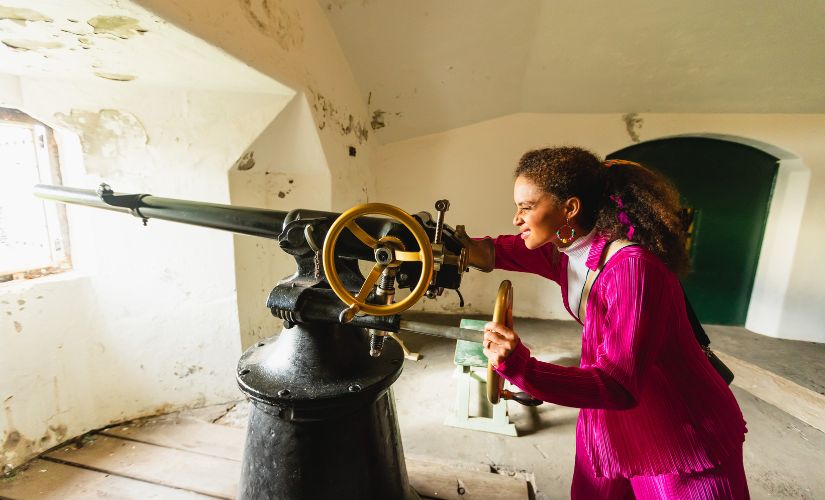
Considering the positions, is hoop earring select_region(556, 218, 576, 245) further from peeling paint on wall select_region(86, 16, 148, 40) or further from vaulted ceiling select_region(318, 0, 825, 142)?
vaulted ceiling select_region(318, 0, 825, 142)

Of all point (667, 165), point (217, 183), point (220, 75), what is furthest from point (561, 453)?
point (667, 165)

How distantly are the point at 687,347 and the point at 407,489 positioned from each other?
0.93 metres

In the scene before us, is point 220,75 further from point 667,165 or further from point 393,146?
point 667,165

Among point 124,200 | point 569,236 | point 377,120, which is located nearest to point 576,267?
point 569,236

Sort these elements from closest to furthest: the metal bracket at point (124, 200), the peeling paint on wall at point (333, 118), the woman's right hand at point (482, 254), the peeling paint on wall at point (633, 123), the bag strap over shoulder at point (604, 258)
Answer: the bag strap over shoulder at point (604, 258), the woman's right hand at point (482, 254), the metal bracket at point (124, 200), the peeling paint on wall at point (333, 118), the peeling paint on wall at point (633, 123)

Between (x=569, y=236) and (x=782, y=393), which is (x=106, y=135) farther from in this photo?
(x=782, y=393)

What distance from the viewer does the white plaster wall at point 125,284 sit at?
1.77 meters

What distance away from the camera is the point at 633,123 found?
3.73 metres

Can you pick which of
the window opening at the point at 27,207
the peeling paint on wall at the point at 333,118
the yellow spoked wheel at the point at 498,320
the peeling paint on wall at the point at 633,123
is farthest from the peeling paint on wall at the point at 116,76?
the peeling paint on wall at the point at 633,123

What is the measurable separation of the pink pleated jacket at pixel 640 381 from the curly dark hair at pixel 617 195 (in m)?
0.07

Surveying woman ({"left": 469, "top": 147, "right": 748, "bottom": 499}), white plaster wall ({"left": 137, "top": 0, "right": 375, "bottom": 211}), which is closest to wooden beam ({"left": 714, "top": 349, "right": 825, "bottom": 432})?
woman ({"left": 469, "top": 147, "right": 748, "bottom": 499})

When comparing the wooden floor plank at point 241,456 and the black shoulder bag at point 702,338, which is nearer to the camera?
the black shoulder bag at point 702,338

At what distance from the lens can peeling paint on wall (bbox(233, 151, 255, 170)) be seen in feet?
7.48

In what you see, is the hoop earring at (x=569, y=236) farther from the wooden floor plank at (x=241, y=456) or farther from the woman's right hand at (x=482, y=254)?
the wooden floor plank at (x=241, y=456)
